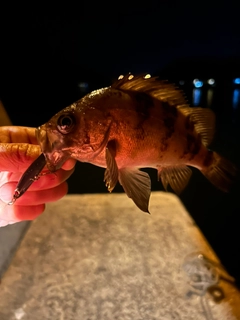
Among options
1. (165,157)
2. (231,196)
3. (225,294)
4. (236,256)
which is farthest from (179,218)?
(231,196)

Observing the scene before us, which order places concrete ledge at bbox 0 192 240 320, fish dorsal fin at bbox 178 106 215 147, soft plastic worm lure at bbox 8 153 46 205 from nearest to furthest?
1. soft plastic worm lure at bbox 8 153 46 205
2. fish dorsal fin at bbox 178 106 215 147
3. concrete ledge at bbox 0 192 240 320

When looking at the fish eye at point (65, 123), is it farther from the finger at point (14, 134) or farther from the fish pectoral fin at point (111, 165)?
the finger at point (14, 134)

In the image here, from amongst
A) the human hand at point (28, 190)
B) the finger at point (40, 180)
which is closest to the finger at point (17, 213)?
the human hand at point (28, 190)

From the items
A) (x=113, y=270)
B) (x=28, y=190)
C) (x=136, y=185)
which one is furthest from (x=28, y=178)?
(x=113, y=270)

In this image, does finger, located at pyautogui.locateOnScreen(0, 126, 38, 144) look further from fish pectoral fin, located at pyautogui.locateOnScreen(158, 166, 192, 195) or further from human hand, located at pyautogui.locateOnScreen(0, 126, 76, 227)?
fish pectoral fin, located at pyautogui.locateOnScreen(158, 166, 192, 195)

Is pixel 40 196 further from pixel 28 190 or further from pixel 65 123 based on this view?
pixel 65 123

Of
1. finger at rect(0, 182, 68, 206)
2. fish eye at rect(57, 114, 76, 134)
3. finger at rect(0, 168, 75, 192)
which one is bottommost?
finger at rect(0, 182, 68, 206)

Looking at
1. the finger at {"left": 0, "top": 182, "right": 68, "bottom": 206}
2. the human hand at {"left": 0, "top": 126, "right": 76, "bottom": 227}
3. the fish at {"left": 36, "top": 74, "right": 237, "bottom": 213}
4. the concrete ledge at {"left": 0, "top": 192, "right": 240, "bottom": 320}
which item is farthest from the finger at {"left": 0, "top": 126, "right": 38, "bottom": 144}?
the concrete ledge at {"left": 0, "top": 192, "right": 240, "bottom": 320}

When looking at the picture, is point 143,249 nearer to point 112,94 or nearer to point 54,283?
point 54,283
